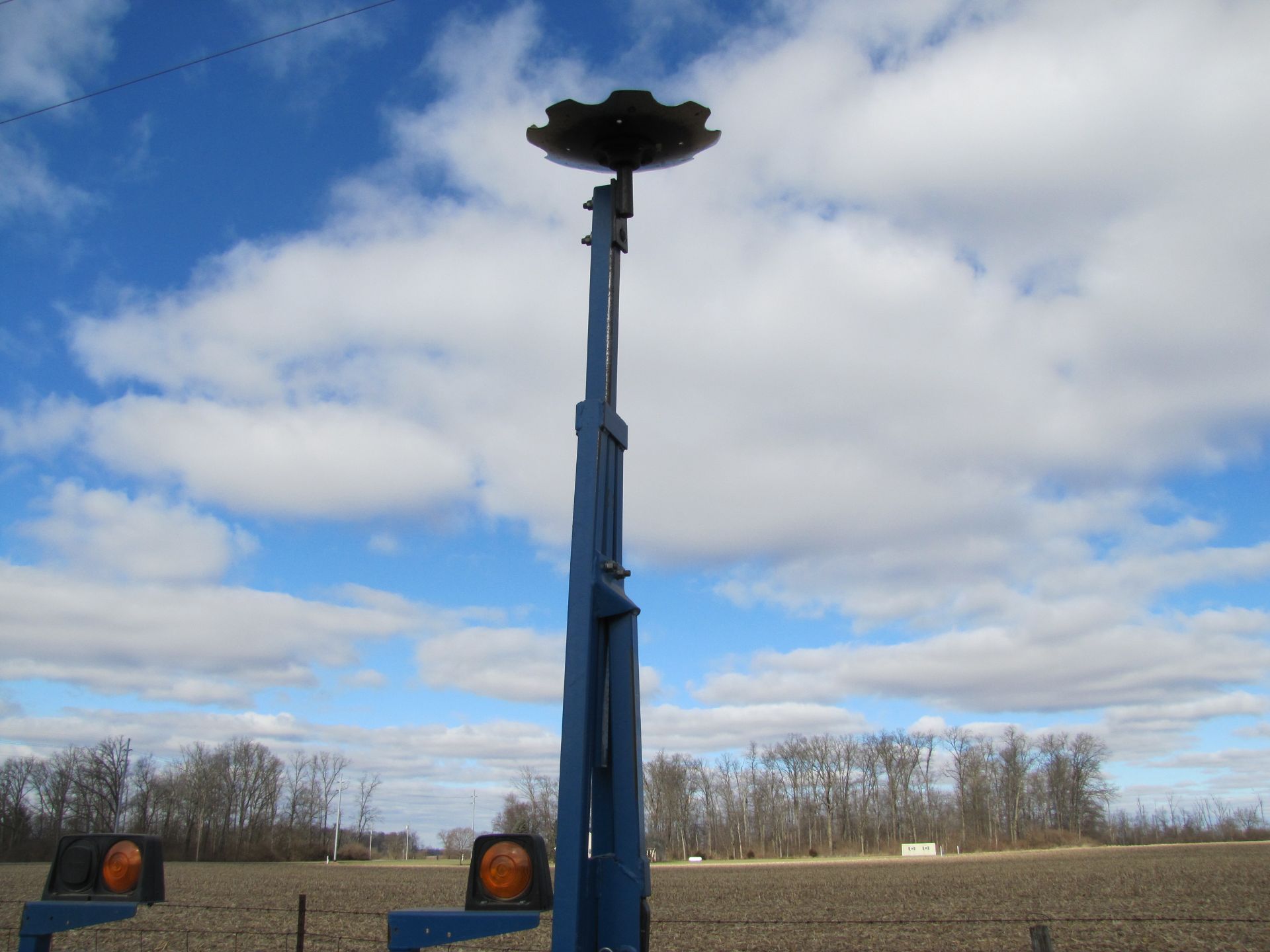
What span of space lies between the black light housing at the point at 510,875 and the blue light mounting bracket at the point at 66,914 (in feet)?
3.11

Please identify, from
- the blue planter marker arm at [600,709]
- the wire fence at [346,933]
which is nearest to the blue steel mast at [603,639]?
the blue planter marker arm at [600,709]

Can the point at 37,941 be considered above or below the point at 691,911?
above

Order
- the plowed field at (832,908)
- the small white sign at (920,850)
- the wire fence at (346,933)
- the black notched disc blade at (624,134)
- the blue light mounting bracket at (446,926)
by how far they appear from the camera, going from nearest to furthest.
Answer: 1. the blue light mounting bracket at (446,926)
2. the black notched disc blade at (624,134)
3. the wire fence at (346,933)
4. the plowed field at (832,908)
5. the small white sign at (920,850)

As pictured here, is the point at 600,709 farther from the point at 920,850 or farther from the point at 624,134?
the point at 920,850

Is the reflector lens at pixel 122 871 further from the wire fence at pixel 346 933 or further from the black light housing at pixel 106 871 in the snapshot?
the wire fence at pixel 346 933

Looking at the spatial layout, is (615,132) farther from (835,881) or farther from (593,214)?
(835,881)

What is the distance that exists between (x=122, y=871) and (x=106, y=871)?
0.04m

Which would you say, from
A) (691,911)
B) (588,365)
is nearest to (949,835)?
(691,911)

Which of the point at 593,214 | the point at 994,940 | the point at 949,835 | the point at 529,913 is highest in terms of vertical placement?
the point at 593,214

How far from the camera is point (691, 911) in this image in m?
22.9

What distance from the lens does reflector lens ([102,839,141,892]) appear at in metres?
2.44

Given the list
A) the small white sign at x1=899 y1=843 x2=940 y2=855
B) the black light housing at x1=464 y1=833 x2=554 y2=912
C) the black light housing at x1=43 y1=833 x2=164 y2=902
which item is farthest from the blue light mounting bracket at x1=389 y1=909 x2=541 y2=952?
the small white sign at x1=899 y1=843 x2=940 y2=855

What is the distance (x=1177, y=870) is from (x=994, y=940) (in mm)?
26572

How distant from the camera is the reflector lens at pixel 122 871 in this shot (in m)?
2.44
